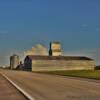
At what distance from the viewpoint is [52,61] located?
7790 inches

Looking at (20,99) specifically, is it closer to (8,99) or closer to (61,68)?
(8,99)

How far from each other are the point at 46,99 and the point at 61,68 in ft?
592

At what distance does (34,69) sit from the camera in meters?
192

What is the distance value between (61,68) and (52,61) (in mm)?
6690

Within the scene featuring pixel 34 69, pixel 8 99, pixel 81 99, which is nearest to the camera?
pixel 81 99

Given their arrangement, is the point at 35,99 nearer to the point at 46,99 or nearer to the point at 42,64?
the point at 46,99

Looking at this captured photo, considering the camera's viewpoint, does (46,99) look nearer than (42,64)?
Yes

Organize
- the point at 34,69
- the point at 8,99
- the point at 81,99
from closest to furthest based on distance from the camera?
the point at 81,99
the point at 8,99
the point at 34,69

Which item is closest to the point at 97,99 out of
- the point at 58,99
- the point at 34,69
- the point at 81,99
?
the point at 81,99

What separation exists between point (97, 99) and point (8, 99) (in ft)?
15.8

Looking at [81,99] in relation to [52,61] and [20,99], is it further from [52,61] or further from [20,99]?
[52,61]

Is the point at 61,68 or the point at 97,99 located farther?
the point at 61,68

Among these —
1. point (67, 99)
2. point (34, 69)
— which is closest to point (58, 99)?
point (67, 99)

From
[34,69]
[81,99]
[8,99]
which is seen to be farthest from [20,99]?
[34,69]
